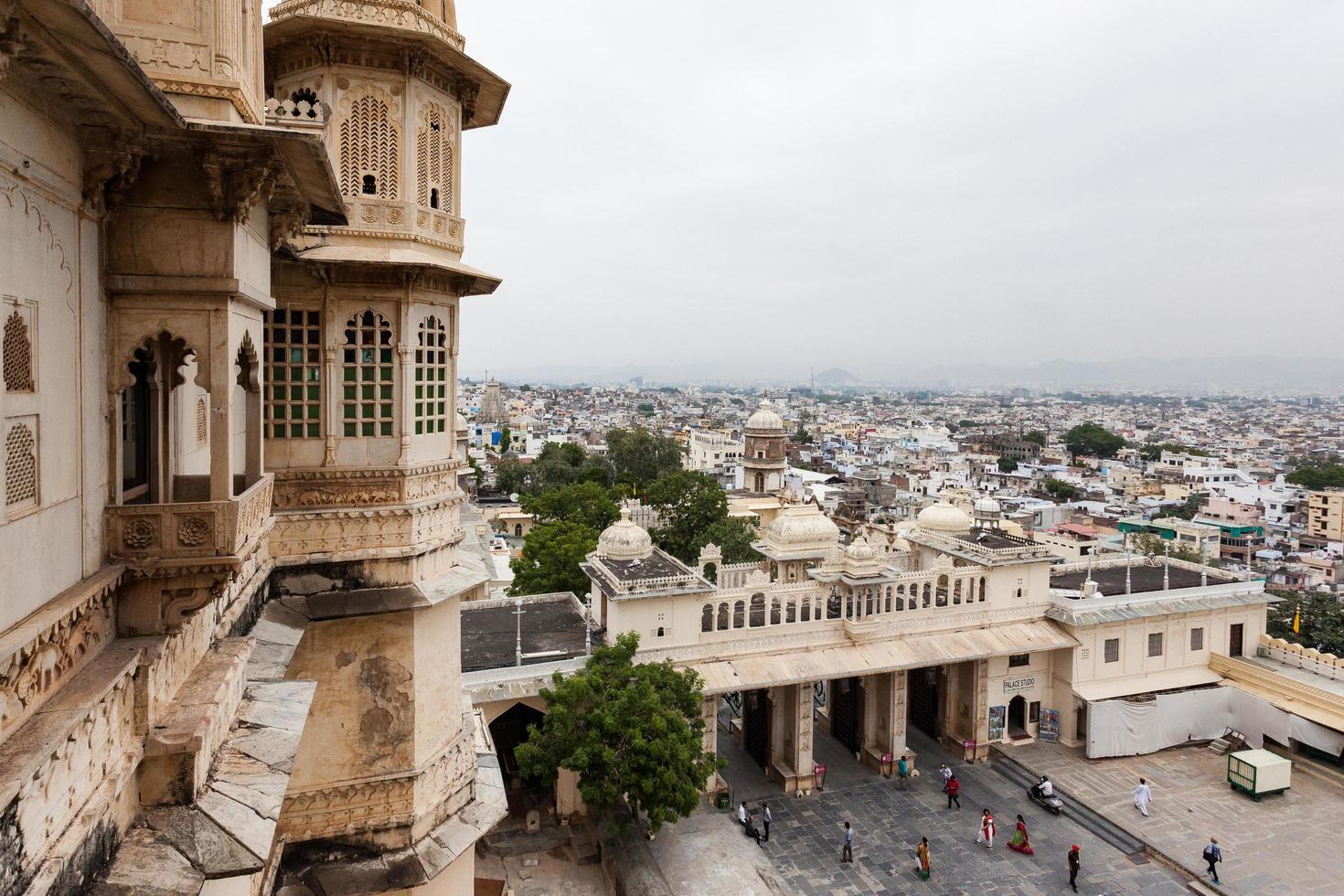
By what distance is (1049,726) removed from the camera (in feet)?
90.6

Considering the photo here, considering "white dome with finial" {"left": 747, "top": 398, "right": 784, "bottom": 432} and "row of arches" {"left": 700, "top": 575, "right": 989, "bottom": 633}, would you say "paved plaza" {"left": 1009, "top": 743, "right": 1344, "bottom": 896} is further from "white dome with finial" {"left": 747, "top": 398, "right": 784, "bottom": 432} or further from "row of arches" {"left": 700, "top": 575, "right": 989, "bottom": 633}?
"white dome with finial" {"left": 747, "top": 398, "right": 784, "bottom": 432}

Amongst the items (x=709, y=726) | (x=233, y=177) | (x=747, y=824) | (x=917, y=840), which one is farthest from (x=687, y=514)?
(x=233, y=177)

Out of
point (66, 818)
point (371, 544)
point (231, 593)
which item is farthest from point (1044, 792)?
point (66, 818)

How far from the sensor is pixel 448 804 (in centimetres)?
1130

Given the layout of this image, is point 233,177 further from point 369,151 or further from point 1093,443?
point 1093,443

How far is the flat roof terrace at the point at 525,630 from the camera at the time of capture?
871 inches

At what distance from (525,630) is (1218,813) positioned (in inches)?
760

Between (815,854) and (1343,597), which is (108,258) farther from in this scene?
(1343,597)

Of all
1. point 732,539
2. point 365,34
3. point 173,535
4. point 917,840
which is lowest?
point 917,840

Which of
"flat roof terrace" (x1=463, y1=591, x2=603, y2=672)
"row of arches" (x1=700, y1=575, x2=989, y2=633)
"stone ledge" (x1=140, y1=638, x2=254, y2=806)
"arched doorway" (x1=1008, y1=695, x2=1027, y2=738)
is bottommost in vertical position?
"arched doorway" (x1=1008, y1=695, x2=1027, y2=738)

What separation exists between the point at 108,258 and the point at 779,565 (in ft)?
80.4

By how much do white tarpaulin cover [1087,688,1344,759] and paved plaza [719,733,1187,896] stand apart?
13.2 feet

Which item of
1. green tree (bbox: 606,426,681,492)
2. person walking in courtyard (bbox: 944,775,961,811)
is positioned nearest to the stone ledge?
person walking in courtyard (bbox: 944,775,961,811)

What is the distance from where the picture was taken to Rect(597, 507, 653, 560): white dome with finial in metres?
23.9
